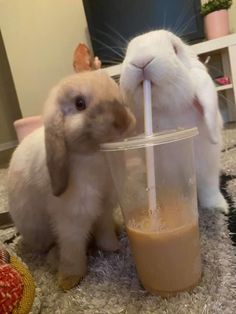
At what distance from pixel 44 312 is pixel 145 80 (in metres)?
0.49

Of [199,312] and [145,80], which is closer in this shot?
[199,312]

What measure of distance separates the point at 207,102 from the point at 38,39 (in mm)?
2243

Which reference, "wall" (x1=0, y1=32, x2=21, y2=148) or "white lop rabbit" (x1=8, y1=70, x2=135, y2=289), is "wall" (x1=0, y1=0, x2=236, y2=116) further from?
"white lop rabbit" (x1=8, y1=70, x2=135, y2=289)

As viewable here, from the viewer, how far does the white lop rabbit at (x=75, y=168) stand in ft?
2.30

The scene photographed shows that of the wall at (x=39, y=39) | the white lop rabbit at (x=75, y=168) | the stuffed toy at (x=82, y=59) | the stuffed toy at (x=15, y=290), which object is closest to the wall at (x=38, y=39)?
the wall at (x=39, y=39)

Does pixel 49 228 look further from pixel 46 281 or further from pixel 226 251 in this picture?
pixel 226 251

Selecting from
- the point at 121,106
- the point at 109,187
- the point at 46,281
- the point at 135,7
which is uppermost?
the point at 135,7

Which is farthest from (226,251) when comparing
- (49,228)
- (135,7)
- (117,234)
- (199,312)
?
(135,7)

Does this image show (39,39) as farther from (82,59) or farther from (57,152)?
(57,152)

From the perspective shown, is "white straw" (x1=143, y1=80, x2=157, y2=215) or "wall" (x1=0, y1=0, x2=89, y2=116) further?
"wall" (x1=0, y1=0, x2=89, y2=116)

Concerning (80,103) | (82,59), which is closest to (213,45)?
(82,59)

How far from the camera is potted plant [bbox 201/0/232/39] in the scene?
237 centimetres

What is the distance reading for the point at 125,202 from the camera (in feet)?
2.26

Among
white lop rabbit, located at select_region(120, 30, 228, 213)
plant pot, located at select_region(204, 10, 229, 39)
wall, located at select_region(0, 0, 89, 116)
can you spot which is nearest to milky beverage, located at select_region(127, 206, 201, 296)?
white lop rabbit, located at select_region(120, 30, 228, 213)
